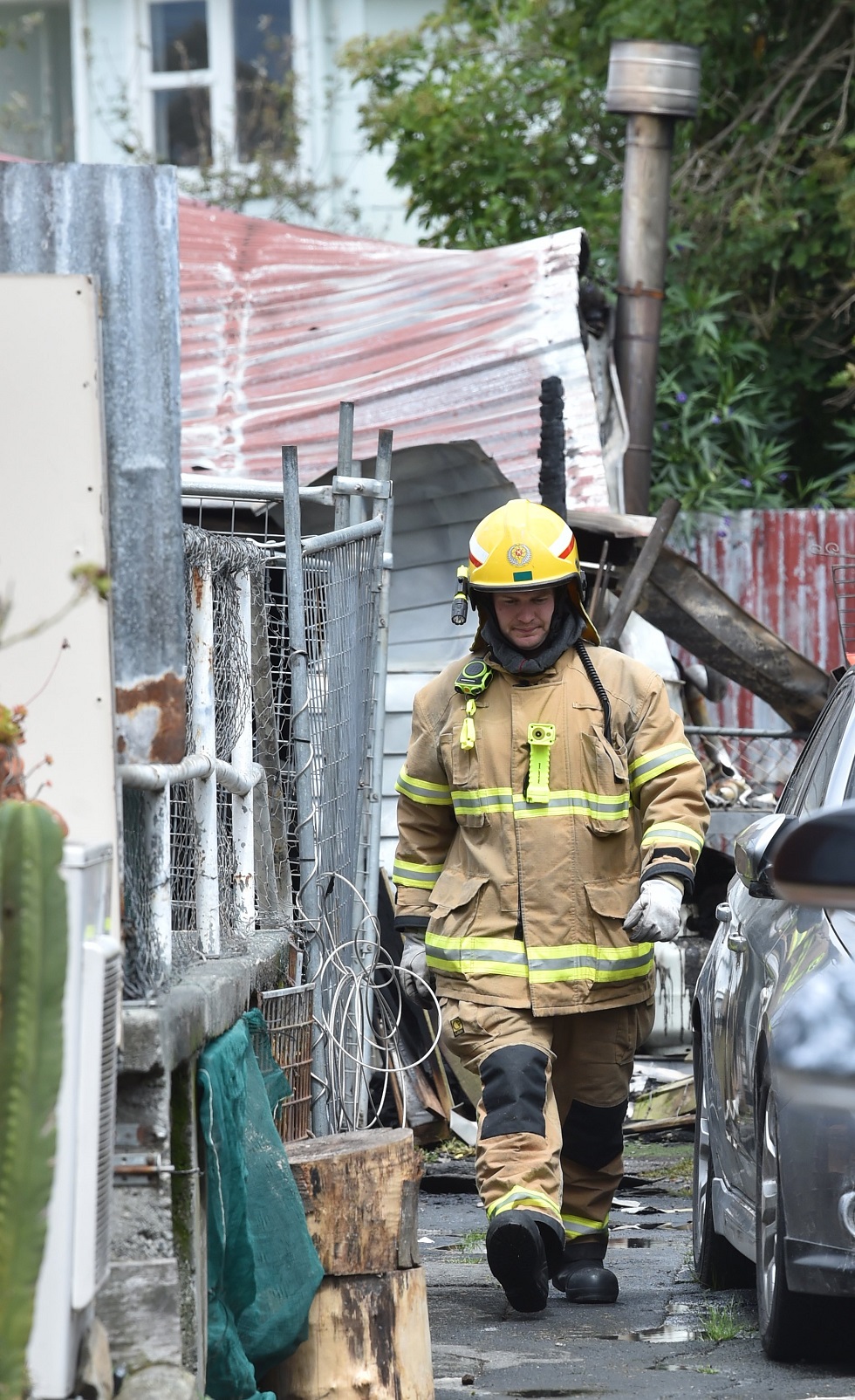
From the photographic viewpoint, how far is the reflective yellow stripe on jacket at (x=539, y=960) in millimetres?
5703

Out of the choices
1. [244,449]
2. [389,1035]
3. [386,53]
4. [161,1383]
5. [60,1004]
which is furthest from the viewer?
[386,53]

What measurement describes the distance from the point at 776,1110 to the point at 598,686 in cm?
173

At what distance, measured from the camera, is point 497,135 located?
15.4 metres

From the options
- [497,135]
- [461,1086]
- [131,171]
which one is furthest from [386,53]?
[131,171]

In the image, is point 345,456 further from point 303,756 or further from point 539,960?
point 539,960

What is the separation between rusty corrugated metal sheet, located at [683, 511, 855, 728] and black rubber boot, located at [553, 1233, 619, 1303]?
677cm

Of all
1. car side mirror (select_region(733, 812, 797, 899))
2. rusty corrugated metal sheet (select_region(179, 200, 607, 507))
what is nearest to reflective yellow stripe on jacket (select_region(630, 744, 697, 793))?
car side mirror (select_region(733, 812, 797, 899))

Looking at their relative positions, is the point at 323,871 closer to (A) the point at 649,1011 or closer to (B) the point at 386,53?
(A) the point at 649,1011

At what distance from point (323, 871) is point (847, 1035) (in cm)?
224

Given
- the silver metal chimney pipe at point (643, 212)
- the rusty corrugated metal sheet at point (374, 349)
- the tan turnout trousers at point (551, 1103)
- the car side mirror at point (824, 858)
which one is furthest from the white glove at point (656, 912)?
the silver metal chimney pipe at point (643, 212)

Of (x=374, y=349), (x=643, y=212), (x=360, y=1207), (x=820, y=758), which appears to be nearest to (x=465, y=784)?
(x=820, y=758)

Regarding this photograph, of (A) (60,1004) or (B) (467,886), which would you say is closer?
(A) (60,1004)

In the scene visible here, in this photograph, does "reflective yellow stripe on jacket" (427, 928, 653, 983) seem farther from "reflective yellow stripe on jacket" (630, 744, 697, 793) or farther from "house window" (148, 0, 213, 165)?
"house window" (148, 0, 213, 165)

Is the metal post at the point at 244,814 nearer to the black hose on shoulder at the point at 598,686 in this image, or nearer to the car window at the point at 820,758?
the black hose on shoulder at the point at 598,686
